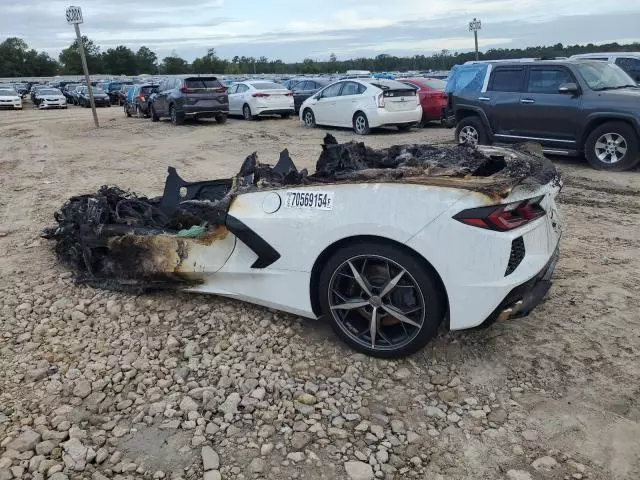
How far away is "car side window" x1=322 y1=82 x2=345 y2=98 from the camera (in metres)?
15.5

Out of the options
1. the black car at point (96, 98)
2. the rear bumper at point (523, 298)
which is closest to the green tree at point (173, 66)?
the black car at point (96, 98)

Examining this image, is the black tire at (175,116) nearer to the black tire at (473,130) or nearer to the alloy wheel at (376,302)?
the black tire at (473,130)

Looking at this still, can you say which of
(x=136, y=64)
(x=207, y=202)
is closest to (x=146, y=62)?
(x=136, y=64)

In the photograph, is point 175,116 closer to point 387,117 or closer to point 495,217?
point 387,117

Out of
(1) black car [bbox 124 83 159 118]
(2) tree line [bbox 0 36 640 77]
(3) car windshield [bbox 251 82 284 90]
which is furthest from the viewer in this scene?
(2) tree line [bbox 0 36 640 77]

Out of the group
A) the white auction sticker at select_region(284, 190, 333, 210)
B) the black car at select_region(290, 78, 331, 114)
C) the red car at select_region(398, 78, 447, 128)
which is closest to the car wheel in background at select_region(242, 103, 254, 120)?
the black car at select_region(290, 78, 331, 114)

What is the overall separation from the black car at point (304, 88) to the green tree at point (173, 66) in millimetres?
73090

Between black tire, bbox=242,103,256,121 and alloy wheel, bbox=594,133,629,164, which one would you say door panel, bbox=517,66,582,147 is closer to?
alloy wheel, bbox=594,133,629,164

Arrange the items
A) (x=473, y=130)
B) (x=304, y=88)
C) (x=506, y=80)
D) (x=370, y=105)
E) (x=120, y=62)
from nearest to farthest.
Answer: (x=506, y=80)
(x=473, y=130)
(x=370, y=105)
(x=304, y=88)
(x=120, y=62)

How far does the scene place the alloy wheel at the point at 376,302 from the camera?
316cm

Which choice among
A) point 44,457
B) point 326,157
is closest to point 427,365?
point 326,157

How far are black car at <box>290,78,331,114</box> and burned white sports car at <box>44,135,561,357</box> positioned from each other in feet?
56.2

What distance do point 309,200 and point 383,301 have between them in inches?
29.9

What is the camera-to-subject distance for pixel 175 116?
63.5ft
